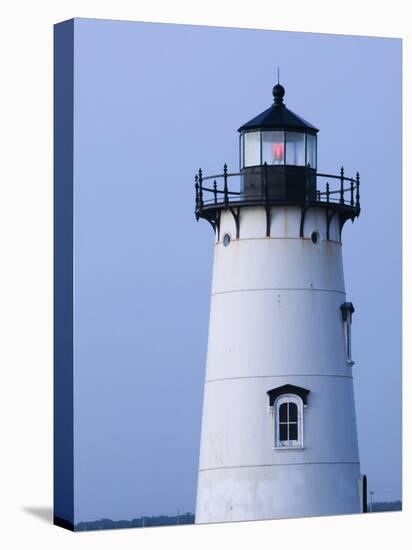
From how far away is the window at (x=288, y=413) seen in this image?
24.3 m

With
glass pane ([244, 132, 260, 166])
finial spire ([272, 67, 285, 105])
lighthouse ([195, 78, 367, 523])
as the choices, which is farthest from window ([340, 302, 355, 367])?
finial spire ([272, 67, 285, 105])

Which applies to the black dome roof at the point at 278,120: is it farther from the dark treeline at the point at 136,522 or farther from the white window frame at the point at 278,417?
the dark treeline at the point at 136,522

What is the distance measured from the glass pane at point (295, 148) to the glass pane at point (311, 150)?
0.05 metres

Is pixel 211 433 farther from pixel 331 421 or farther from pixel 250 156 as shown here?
pixel 250 156

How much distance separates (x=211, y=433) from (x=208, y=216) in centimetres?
231

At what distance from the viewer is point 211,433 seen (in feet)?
80.6

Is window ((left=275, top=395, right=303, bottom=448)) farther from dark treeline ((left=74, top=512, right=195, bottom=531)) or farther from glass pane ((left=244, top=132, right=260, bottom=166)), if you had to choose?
glass pane ((left=244, top=132, right=260, bottom=166))

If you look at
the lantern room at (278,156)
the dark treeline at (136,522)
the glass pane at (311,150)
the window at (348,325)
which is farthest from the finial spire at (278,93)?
the dark treeline at (136,522)

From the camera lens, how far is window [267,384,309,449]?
2427 cm

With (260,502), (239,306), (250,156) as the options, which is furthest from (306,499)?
(250,156)

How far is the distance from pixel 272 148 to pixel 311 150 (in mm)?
433

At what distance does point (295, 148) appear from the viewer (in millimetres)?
24531

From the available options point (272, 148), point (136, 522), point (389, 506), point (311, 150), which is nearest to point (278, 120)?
point (272, 148)

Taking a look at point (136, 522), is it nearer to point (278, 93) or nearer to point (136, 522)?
point (136, 522)
